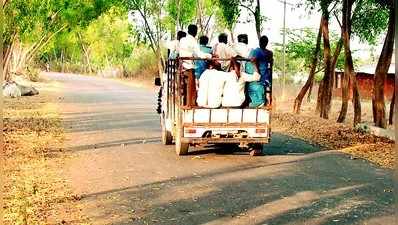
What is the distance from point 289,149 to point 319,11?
8.39 m

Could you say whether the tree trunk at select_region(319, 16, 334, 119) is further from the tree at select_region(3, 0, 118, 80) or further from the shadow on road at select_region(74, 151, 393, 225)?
the tree at select_region(3, 0, 118, 80)

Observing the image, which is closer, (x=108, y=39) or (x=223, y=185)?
(x=223, y=185)

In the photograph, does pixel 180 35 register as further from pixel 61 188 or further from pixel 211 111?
pixel 61 188

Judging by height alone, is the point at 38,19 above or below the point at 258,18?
above

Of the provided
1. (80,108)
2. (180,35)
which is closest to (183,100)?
(180,35)

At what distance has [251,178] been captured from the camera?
33.4 ft

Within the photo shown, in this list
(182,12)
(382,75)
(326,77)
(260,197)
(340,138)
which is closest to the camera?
(260,197)

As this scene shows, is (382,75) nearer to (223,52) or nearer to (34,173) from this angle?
(223,52)

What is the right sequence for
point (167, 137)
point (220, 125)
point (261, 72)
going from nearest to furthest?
1. point (220, 125)
2. point (261, 72)
3. point (167, 137)

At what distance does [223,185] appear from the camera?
31.5ft

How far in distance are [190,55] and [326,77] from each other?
10284mm

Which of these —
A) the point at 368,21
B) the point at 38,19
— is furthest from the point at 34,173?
the point at 38,19

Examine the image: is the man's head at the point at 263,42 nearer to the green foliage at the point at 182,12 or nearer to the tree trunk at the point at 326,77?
the tree trunk at the point at 326,77

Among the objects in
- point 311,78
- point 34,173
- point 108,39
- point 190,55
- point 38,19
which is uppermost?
point 108,39
